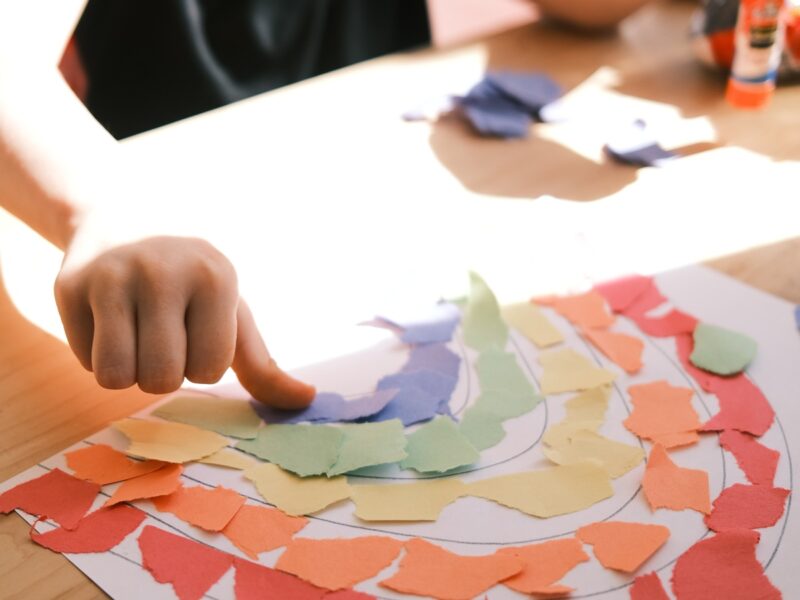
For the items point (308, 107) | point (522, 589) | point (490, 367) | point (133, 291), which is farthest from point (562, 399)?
point (308, 107)

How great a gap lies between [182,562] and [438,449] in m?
0.17

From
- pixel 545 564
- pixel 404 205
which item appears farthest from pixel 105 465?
pixel 404 205

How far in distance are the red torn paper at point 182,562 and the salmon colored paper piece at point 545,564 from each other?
159 mm

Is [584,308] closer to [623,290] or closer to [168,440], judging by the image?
[623,290]

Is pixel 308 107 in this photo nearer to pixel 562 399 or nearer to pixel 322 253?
pixel 322 253

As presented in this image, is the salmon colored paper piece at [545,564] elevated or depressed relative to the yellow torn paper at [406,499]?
depressed

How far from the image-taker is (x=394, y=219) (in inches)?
32.4

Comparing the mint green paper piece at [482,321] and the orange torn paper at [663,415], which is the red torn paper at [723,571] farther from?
the mint green paper piece at [482,321]

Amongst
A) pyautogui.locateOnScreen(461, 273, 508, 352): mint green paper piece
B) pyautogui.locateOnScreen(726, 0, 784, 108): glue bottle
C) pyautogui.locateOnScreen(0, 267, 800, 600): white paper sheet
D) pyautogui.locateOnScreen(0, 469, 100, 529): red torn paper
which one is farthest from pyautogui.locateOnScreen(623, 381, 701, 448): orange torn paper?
pyautogui.locateOnScreen(726, 0, 784, 108): glue bottle

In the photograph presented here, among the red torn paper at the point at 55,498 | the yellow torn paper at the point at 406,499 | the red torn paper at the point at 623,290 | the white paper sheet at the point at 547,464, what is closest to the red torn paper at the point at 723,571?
the white paper sheet at the point at 547,464

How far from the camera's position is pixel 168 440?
1.91 ft

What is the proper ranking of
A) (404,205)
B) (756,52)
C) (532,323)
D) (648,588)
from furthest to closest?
(756,52)
(404,205)
(532,323)
(648,588)

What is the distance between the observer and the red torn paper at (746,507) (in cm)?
52

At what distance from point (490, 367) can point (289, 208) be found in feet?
0.92
